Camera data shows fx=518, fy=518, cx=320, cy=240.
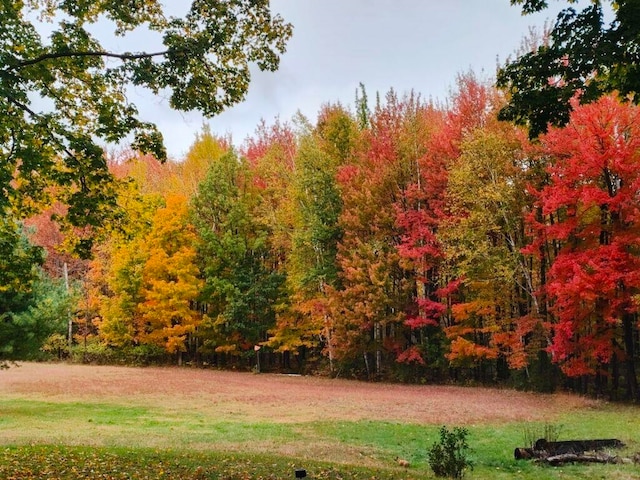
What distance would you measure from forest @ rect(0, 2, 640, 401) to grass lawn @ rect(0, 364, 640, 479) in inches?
110

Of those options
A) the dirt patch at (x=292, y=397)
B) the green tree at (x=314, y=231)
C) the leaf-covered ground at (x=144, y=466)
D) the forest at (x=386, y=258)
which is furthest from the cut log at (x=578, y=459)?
the green tree at (x=314, y=231)

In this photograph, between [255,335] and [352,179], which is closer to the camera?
[352,179]

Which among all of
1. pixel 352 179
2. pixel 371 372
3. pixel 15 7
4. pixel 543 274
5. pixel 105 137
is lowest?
pixel 371 372

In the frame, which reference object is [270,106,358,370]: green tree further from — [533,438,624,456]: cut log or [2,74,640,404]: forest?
[533,438,624,456]: cut log

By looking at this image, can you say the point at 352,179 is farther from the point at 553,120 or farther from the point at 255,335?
the point at 553,120

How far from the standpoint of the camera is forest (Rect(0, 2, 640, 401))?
16578 millimetres

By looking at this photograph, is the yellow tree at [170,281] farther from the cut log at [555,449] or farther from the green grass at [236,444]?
the cut log at [555,449]

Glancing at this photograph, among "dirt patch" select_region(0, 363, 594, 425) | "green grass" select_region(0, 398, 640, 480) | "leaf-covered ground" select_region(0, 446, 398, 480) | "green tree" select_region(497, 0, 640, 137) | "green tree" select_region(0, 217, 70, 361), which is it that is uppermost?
"green tree" select_region(497, 0, 640, 137)

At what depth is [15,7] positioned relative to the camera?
8586 mm

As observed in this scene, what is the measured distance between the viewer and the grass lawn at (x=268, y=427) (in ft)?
28.0

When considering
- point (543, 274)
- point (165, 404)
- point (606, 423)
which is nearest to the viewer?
point (606, 423)

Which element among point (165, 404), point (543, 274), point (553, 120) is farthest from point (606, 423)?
point (165, 404)

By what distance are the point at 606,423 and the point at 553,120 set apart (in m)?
11.9

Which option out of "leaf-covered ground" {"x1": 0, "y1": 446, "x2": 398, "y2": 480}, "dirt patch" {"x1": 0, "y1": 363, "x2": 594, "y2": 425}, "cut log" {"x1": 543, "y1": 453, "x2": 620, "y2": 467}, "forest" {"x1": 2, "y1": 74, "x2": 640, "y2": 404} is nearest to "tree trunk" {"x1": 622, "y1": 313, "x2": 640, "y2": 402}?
"forest" {"x1": 2, "y1": 74, "x2": 640, "y2": 404}
